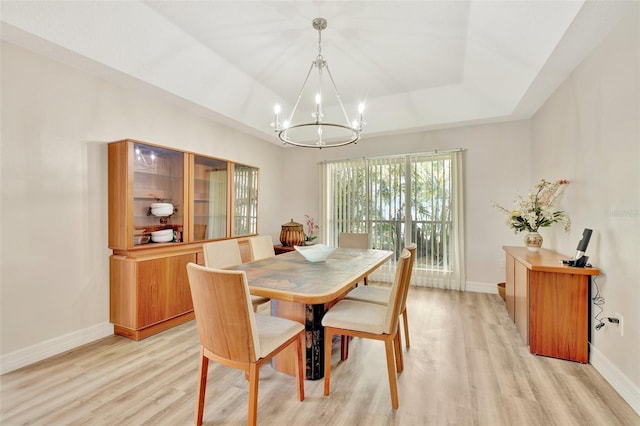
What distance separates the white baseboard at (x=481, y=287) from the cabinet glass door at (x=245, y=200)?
3.30 metres

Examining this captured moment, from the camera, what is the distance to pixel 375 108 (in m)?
4.42

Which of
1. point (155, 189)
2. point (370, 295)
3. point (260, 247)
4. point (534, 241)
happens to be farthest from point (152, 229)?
point (534, 241)

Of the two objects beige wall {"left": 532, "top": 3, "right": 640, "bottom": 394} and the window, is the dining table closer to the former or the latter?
beige wall {"left": 532, "top": 3, "right": 640, "bottom": 394}

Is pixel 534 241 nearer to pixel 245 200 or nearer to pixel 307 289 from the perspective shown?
pixel 307 289

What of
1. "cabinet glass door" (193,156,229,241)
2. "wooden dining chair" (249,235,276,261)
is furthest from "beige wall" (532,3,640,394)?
"cabinet glass door" (193,156,229,241)

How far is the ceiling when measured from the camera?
215cm

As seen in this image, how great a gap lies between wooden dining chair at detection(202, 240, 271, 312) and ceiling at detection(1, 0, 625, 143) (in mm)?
1730

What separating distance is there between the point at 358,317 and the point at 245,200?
2.84 metres

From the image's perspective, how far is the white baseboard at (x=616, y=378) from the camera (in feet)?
5.72

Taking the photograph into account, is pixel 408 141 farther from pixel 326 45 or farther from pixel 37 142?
pixel 37 142

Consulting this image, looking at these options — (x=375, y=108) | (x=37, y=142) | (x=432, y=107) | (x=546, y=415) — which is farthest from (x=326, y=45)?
(x=546, y=415)

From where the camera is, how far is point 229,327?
4.74 ft

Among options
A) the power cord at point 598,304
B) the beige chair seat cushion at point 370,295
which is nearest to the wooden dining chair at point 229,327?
the beige chair seat cushion at point 370,295

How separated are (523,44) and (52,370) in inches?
184
